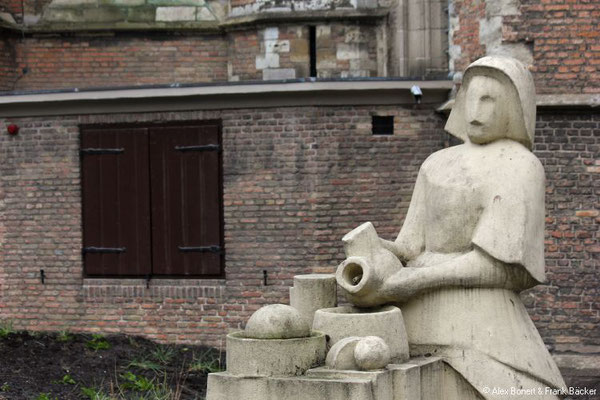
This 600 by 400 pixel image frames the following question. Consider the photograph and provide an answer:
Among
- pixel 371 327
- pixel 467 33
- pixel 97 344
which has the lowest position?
pixel 97 344

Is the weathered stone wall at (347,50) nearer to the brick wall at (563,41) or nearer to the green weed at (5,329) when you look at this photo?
the brick wall at (563,41)

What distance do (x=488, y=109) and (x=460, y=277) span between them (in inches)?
34.8

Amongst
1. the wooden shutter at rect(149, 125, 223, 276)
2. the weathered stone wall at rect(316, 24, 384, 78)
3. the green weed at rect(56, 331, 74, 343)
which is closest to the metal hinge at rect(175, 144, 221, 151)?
the wooden shutter at rect(149, 125, 223, 276)

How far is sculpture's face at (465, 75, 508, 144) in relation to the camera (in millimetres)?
6309

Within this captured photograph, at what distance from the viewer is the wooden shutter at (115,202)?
15.3 meters

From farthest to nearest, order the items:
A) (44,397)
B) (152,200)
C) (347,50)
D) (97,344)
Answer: (347,50) → (152,200) → (97,344) → (44,397)

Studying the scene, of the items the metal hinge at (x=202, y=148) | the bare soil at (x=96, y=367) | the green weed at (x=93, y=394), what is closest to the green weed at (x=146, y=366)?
the bare soil at (x=96, y=367)

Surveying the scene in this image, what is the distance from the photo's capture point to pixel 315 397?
18.8 feet

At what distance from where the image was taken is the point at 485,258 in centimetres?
609

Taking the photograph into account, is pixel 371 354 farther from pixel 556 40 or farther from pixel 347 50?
pixel 347 50

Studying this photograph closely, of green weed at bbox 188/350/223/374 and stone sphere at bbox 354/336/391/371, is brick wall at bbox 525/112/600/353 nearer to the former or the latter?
green weed at bbox 188/350/223/374

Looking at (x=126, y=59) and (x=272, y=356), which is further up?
(x=126, y=59)

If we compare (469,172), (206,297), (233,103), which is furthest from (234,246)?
(469,172)

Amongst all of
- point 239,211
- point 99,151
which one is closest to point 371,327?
point 239,211
